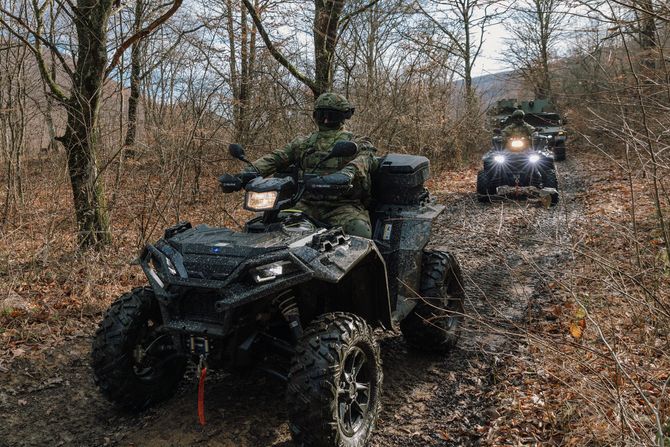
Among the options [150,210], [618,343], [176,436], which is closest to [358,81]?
[150,210]

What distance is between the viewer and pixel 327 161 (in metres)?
3.91

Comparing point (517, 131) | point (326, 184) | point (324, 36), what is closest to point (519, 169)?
→ point (517, 131)

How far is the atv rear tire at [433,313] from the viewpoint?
3980 mm

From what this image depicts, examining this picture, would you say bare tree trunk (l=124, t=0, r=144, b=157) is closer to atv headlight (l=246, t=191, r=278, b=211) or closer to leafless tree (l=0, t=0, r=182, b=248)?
leafless tree (l=0, t=0, r=182, b=248)

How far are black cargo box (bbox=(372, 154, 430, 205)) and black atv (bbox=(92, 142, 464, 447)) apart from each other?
0.50 metres

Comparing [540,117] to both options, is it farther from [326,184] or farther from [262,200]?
[262,200]

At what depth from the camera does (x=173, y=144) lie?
21.6 ft

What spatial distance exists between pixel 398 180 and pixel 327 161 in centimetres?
57

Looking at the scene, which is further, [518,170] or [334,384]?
[518,170]

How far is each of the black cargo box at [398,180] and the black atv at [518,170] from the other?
672 cm

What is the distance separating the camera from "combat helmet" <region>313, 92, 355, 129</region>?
3949mm

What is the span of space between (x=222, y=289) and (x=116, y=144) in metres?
5.60

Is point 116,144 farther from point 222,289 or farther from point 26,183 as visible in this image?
point 222,289

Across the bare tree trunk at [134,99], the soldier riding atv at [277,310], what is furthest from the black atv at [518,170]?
the soldier riding atv at [277,310]
